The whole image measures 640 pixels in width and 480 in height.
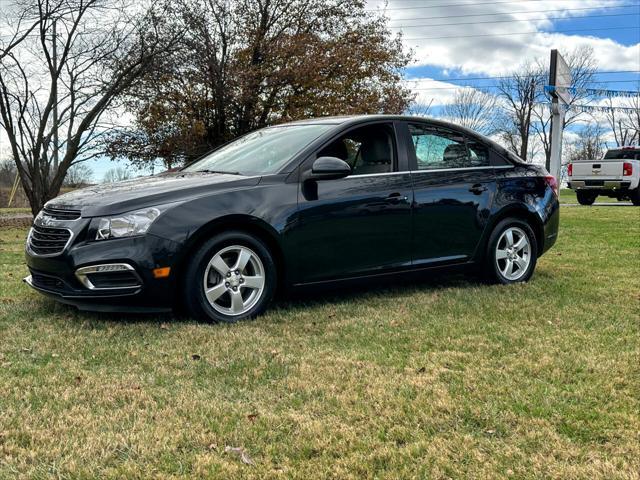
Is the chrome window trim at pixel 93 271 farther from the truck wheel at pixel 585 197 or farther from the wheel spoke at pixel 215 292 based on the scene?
the truck wheel at pixel 585 197

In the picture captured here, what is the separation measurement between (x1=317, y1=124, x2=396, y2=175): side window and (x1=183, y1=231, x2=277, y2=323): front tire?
3.61 feet

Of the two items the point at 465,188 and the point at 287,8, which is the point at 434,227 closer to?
the point at 465,188

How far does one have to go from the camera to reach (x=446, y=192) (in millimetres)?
5398

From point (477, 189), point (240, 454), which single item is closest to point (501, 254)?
point (477, 189)

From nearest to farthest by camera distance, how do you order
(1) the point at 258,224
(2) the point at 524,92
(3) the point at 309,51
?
(1) the point at 258,224 < (3) the point at 309,51 < (2) the point at 524,92

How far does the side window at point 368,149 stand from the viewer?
5082 mm

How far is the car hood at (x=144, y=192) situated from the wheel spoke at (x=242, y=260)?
0.47 m

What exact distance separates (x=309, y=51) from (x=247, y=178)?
17.7 meters

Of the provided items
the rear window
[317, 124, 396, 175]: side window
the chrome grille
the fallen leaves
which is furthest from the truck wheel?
the fallen leaves

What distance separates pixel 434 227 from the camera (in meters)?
5.34

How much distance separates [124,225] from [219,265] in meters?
0.69

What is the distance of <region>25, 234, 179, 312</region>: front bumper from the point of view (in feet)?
13.5

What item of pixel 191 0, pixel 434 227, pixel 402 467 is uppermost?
pixel 191 0

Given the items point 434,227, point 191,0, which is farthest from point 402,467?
point 191,0
